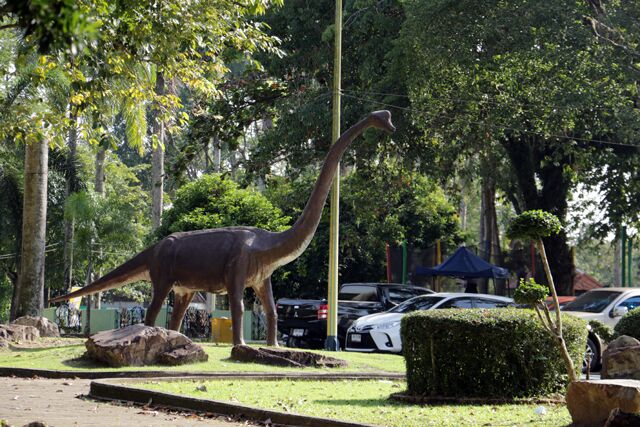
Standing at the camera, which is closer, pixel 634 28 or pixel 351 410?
pixel 351 410

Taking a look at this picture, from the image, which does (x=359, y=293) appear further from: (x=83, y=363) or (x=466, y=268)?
(x=83, y=363)

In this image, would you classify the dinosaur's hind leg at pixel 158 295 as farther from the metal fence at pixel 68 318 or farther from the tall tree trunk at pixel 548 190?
the metal fence at pixel 68 318

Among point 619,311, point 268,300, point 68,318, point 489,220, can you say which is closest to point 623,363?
point 268,300

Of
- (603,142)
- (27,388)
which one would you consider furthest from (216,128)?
(27,388)

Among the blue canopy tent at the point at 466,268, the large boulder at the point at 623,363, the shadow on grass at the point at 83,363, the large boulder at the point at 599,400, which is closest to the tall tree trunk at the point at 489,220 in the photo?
the blue canopy tent at the point at 466,268

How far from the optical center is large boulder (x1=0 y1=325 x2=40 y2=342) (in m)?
18.9

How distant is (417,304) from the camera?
23.5m

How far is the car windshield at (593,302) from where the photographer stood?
2159 centimetres

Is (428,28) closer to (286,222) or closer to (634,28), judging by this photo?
(634,28)

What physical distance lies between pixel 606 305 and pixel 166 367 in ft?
34.3

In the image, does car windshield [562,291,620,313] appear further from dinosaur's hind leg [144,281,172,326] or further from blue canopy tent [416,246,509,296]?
dinosaur's hind leg [144,281,172,326]

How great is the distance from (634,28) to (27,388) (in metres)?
17.5

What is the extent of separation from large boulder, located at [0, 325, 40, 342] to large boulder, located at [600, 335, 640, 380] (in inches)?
423

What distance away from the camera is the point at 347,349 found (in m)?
22.8
